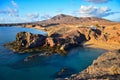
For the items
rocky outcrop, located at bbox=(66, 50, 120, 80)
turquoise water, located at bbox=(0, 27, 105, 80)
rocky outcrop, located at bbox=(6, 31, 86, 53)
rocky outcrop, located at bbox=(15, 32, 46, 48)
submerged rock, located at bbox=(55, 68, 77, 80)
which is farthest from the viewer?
rocky outcrop, located at bbox=(15, 32, 46, 48)

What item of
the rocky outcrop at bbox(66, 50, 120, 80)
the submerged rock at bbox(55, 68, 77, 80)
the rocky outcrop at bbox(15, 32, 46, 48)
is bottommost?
the submerged rock at bbox(55, 68, 77, 80)

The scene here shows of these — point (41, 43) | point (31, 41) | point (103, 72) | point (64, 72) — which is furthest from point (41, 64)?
point (41, 43)

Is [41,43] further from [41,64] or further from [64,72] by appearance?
[64,72]

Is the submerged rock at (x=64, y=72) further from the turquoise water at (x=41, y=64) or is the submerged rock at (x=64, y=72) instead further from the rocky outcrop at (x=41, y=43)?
the rocky outcrop at (x=41, y=43)

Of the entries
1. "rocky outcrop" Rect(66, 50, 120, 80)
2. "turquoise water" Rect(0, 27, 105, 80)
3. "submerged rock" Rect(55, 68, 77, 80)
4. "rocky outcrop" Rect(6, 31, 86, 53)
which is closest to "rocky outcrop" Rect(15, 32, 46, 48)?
"rocky outcrop" Rect(6, 31, 86, 53)

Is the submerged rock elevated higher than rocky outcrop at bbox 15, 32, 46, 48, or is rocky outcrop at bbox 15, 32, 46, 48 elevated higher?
rocky outcrop at bbox 15, 32, 46, 48

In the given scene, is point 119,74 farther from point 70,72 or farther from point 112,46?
point 112,46

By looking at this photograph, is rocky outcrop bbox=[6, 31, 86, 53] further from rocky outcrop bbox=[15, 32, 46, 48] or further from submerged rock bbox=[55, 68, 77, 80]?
submerged rock bbox=[55, 68, 77, 80]

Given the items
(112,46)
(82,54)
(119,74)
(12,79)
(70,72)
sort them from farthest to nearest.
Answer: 1. (112,46)
2. (82,54)
3. (70,72)
4. (12,79)
5. (119,74)

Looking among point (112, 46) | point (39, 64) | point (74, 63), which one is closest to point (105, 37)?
point (112, 46)
